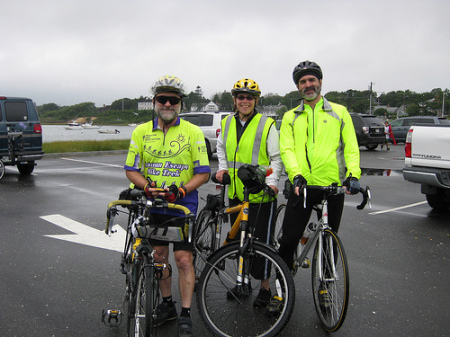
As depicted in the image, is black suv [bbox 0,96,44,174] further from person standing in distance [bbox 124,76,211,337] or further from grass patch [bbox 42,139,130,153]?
person standing in distance [bbox 124,76,211,337]

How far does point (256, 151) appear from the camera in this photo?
3680mm

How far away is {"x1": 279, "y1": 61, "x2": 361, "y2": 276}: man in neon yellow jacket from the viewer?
11.2ft

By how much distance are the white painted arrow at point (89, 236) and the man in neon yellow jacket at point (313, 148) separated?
2.63 m

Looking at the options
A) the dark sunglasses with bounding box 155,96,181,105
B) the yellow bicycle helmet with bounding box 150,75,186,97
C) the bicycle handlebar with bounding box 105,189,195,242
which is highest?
the yellow bicycle helmet with bounding box 150,75,186,97

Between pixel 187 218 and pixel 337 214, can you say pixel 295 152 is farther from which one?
pixel 187 218

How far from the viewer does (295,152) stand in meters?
3.55

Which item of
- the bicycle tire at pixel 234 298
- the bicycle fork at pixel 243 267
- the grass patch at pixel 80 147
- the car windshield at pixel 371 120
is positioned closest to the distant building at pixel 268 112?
the bicycle fork at pixel 243 267

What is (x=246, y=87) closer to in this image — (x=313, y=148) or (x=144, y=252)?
(x=313, y=148)

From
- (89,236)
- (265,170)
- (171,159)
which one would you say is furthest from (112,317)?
(89,236)

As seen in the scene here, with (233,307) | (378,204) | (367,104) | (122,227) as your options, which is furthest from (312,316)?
(367,104)

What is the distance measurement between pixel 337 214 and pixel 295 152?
2.05 ft

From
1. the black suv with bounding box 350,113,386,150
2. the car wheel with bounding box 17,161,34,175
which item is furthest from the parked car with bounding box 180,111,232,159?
the black suv with bounding box 350,113,386,150

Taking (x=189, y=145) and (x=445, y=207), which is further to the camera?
(x=445, y=207)

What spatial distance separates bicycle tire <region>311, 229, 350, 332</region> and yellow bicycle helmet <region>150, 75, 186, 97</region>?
5.36 feet
